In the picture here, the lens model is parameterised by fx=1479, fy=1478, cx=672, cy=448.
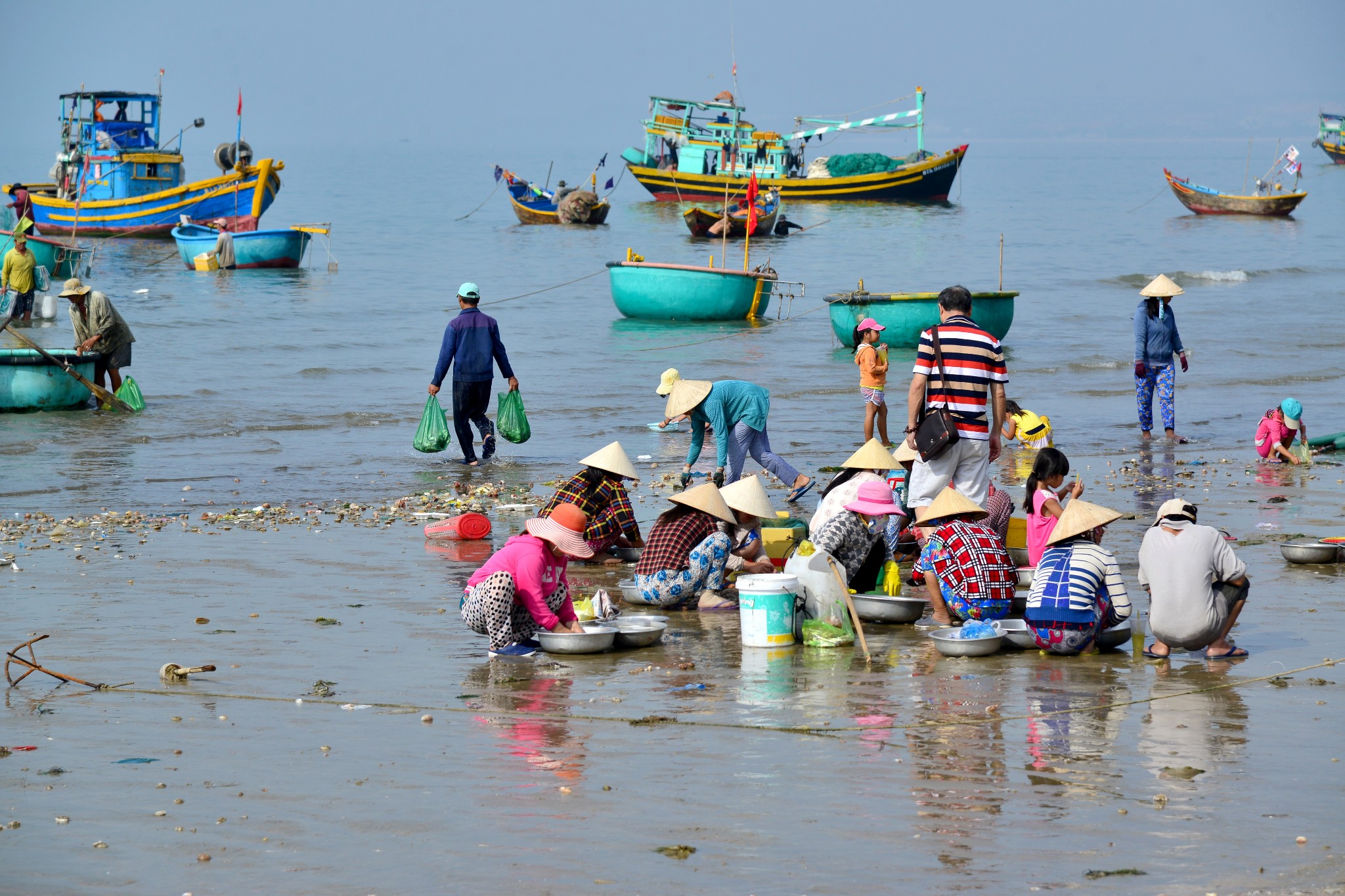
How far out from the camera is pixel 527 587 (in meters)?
7.06

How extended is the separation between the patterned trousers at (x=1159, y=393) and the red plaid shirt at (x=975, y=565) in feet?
25.5

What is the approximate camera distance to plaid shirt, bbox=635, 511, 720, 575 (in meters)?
8.12

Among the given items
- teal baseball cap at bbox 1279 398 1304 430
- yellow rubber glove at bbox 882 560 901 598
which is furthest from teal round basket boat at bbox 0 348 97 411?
teal baseball cap at bbox 1279 398 1304 430

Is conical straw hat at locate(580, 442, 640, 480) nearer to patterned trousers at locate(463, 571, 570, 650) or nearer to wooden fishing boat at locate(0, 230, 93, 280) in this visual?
patterned trousers at locate(463, 571, 570, 650)

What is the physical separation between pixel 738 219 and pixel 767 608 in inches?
1850

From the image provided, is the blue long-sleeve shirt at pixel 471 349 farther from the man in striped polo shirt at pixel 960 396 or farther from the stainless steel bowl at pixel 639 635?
the stainless steel bowl at pixel 639 635

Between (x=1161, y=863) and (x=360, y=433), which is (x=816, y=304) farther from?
(x=1161, y=863)

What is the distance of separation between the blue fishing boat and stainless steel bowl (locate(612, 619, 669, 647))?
42.1m

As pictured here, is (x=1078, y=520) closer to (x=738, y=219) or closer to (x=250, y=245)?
(x=250, y=245)

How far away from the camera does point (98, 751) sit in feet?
18.6

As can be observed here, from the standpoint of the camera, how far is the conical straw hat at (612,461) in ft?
28.3

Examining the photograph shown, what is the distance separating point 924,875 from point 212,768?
269 cm

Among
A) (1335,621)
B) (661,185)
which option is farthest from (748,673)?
(661,185)

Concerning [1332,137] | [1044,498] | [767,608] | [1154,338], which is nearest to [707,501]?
[767,608]
